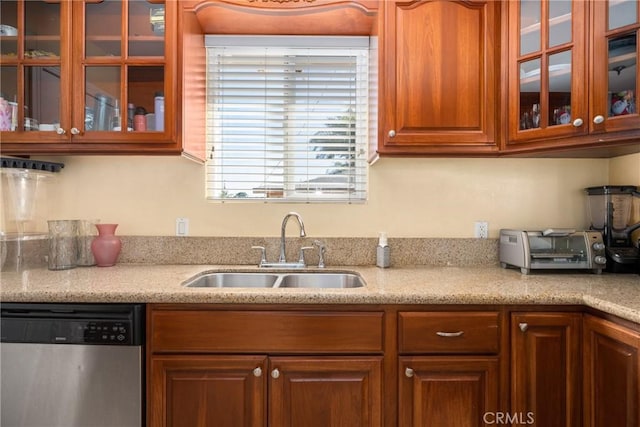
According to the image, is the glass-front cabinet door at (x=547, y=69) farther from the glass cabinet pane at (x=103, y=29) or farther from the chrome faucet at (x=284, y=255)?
the glass cabinet pane at (x=103, y=29)

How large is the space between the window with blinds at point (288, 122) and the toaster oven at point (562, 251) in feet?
2.90

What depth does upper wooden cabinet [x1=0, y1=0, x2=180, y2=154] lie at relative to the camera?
1658 mm

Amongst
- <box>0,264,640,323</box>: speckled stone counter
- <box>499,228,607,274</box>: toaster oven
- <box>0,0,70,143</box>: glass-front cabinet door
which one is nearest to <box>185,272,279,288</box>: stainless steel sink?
<box>0,264,640,323</box>: speckled stone counter

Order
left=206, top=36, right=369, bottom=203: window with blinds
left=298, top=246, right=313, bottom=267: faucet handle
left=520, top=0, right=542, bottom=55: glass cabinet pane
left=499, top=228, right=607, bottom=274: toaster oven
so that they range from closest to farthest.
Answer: left=520, top=0, right=542, bottom=55: glass cabinet pane < left=499, top=228, right=607, bottom=274: toaster oven < left=298, top=246, right=313, bottom=267: faucet handle < left=206, top=36, right=369, bottom=203: window with blinds

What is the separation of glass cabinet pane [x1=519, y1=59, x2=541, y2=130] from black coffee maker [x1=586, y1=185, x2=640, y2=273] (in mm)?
589

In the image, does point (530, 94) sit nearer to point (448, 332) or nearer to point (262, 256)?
point (448, 332)

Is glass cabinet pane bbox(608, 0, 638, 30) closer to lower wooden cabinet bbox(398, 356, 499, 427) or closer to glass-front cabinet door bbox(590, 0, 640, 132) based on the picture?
glass-front cabinet door bbox(590, 0, 640, 132)

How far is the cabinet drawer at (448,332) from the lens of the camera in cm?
134

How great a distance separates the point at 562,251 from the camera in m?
1.71

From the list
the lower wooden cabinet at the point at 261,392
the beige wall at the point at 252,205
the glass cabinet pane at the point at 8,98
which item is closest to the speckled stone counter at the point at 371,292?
the lower wooden cabinet at the point at 261,392

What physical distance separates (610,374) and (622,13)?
137 centimetres

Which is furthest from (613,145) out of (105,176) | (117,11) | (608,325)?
(105,176)

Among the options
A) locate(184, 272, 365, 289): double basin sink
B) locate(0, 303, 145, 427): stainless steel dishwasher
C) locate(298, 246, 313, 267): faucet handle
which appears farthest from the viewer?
locate(298, 246, 313, 267): faucet handle

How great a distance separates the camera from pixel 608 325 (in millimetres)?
1221
